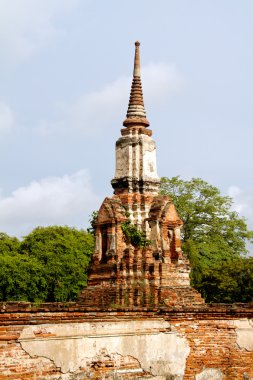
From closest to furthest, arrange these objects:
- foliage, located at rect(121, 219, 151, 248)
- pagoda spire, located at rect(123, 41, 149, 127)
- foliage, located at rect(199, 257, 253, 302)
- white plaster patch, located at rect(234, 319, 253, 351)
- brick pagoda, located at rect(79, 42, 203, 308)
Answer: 1. white plaster patch, located at rect(234, 319, 253, 351)
2. brick pagoda, located at rect(79, 42, 203, 308)
3. foliage, located at rect(121, 219, 151, 248)
4. pagoda spire, located at rect(123, 41, 149, 127)
5. foliage, located at rect(199, 257, 253, 302)

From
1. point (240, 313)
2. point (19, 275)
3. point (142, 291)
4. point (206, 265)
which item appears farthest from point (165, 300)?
point (206, 265)

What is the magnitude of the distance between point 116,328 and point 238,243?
1007 inches

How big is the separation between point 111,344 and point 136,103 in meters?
9.00

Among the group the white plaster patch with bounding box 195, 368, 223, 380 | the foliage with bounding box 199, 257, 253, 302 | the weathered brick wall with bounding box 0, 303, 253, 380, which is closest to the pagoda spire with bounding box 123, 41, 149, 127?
the weathered brick wall with bounding box 0, 303, 253, 380

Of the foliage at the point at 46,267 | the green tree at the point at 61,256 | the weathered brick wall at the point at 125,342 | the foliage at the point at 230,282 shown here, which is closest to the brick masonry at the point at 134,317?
the weathered brick wall at the point at 125,342

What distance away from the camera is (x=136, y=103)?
1769 cm

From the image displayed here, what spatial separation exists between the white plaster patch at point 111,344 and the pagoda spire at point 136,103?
24.2 feet

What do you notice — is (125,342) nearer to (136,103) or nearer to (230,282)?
(136,103)

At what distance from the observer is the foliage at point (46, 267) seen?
2927 cm

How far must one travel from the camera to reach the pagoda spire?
17375 mm

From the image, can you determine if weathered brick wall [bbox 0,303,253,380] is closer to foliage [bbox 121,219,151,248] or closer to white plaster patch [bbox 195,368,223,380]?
white plaster patch [bbox 195,368,223,380]

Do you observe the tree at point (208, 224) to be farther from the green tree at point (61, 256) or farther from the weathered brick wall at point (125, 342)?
the weathered brick wall at point (125, 342)

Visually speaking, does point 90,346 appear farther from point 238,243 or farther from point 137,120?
point 238,243

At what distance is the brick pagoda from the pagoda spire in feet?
0.10
